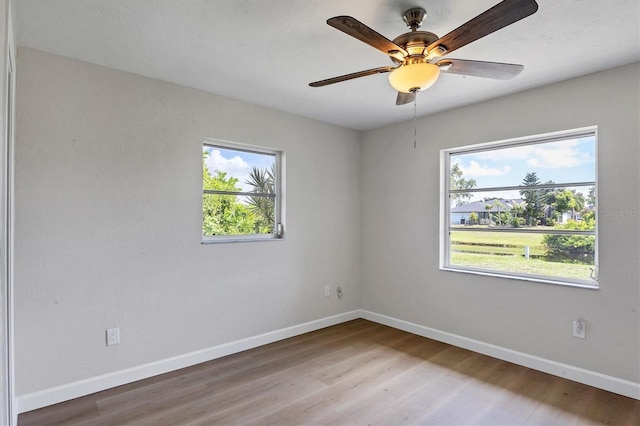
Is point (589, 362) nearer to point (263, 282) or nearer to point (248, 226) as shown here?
point (263, 282)

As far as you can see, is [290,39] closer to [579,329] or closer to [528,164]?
[528,164]

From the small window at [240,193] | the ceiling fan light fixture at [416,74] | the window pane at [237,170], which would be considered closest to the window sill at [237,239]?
the small window at [240,193]

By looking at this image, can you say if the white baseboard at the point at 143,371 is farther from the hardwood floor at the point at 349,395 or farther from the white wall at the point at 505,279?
the white wall at the point at 505,279

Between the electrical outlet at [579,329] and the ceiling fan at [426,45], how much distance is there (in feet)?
6.72

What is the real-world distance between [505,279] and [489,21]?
2405 mm

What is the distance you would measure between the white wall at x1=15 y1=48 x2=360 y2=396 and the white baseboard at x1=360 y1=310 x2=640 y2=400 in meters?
1.43

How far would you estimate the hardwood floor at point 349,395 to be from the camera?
2234 millimetres

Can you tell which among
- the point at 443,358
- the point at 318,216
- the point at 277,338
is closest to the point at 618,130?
the point at 443,358

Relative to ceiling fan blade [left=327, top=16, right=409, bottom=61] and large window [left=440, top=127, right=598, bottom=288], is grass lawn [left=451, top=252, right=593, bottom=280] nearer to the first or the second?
large window [left=440, top=127, right=598, bottom=288]

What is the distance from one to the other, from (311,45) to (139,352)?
262cm

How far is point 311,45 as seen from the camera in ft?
7.48

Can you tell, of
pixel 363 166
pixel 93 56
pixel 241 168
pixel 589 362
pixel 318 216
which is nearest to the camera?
pixel 93 56

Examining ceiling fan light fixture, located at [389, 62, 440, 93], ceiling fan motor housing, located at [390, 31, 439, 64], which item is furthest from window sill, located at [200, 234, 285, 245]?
ceiling fan motor housing, located at [390, 31, 439, 64]

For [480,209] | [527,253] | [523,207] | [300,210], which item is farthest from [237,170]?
[527,253]
